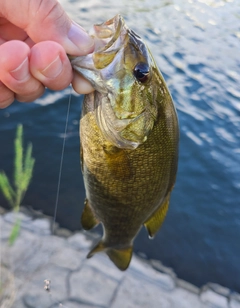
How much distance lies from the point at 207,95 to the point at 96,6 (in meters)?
5.29

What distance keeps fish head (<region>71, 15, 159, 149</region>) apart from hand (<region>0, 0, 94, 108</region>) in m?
0.06

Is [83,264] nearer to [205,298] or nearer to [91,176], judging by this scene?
[205,298]

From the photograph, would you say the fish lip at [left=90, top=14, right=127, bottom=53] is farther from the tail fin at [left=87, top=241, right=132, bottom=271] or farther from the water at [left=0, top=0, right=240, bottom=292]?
the water at [left=0, top=0, right=240, bottom=292]

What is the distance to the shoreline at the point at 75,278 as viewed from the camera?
3.29 m

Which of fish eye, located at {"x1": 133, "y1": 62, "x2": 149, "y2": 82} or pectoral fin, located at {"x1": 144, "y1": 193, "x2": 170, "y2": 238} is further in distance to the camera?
pectoral fin, located at {"x1": 144, "y1": 193, "x2": 170, "y2": 238}

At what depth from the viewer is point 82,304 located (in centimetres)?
330

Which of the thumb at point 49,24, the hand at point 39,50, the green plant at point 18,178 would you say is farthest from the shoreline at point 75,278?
the thumb at point 49,24

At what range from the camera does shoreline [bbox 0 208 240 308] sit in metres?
3.29

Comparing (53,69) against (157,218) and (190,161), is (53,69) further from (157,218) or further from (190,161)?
(190,161)

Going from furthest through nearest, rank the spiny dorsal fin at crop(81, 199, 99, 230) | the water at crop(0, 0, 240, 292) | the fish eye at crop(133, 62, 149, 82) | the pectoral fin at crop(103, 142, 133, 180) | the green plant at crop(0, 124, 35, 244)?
the water at crop(0, 0, 240, 292) → the green plant at crop(0, 124, 35, 244) → the spiny dorsal fin at crop(81, 199, 99, 230) → the pectoral fin at crop(103, 142, 133, 180) → the fish eye at crop(133, 62, 149, 82)

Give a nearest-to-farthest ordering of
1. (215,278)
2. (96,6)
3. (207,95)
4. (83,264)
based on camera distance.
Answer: (83,264)
(215,278)
(207,95)
(96,6)

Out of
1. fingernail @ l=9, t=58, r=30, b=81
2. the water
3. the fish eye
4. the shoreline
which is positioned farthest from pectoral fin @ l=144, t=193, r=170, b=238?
the water

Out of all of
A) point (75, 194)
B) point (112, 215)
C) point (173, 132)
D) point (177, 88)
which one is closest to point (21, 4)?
point (173, 132)

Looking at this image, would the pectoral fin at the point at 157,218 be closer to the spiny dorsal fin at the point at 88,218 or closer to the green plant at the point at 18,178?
the spiny dorsal fin at the point at 88,218
